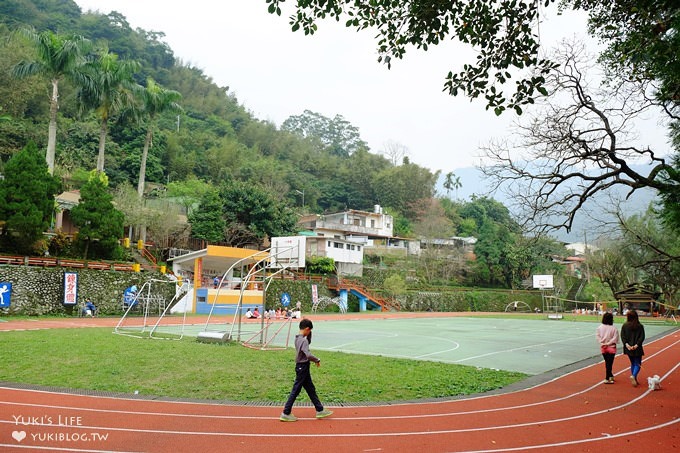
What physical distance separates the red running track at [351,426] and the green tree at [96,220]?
22.6m

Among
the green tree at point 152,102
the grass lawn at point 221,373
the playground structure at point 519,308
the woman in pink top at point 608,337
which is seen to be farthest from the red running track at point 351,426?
the playground structure at point 519,308

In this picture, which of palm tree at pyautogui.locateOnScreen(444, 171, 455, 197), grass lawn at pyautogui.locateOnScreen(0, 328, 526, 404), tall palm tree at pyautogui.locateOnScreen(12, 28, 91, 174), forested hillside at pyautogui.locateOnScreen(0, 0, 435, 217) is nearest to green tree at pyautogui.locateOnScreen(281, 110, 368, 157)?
forested hillside at pyautogui.locateOnScreen(0, 0, 435, 217)

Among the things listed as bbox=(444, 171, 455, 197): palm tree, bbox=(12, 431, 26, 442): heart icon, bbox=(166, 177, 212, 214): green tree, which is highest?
bbox=(444, 171, 455, 197): palm tree

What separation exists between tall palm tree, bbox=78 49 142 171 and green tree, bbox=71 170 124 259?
15.4ft

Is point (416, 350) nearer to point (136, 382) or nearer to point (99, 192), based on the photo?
point (136, 382)

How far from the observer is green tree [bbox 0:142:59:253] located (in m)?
25.2

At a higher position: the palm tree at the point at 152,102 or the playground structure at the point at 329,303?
the palm tree at the point at 152,102

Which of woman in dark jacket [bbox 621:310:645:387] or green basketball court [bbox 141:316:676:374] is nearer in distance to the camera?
woman in dark jacket [bbox 621:310:645:387]

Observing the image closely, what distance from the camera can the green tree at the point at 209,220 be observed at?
40.7m

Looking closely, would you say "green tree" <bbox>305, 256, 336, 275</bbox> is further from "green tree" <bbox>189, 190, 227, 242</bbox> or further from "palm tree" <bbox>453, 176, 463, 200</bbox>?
"palm tree" <bbox>453, 176, 463, 200</bbox>

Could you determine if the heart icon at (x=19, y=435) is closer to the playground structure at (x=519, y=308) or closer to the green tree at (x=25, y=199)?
the green tree at (x=25, y=199)

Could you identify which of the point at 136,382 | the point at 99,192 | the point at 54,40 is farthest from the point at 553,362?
the point at 54,40

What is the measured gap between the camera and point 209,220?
40.9 meters

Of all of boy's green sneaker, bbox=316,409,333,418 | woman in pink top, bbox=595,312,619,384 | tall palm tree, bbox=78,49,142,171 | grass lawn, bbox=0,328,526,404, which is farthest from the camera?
tall palm tree, bbox=78,49,142,171
